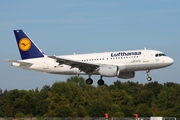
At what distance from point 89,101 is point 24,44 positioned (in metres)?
44.8

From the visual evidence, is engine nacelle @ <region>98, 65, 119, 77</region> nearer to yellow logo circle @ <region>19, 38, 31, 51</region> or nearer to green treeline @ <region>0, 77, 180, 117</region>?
yellow logo circle @ <region>19, 38, 31, 51</region>

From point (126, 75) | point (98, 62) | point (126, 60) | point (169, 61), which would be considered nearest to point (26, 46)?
point (98, 62)

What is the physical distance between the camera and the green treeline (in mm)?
112438

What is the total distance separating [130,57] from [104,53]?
12.9 feet

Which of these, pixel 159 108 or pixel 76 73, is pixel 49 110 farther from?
pixel 76 73

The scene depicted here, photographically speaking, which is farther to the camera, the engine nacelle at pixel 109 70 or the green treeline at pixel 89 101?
the green treeline at pixel 89 101

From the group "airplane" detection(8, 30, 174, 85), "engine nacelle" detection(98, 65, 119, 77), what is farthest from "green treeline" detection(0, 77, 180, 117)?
"engine nacelle" detection(98, 65, 119, 77)

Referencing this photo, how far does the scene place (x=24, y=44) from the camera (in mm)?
86500

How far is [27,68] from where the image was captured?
8294 centimetres

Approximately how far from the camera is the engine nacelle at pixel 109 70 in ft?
252

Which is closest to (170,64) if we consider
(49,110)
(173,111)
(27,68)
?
(27,68)

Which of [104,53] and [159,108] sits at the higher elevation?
[104,53]

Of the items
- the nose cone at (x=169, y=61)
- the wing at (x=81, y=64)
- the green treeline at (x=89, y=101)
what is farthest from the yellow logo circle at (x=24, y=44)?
the green treeline at (x=89, y=101)

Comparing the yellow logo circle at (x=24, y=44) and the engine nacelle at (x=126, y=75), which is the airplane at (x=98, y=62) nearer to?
the engine nacelle at (x=126, y=75)
